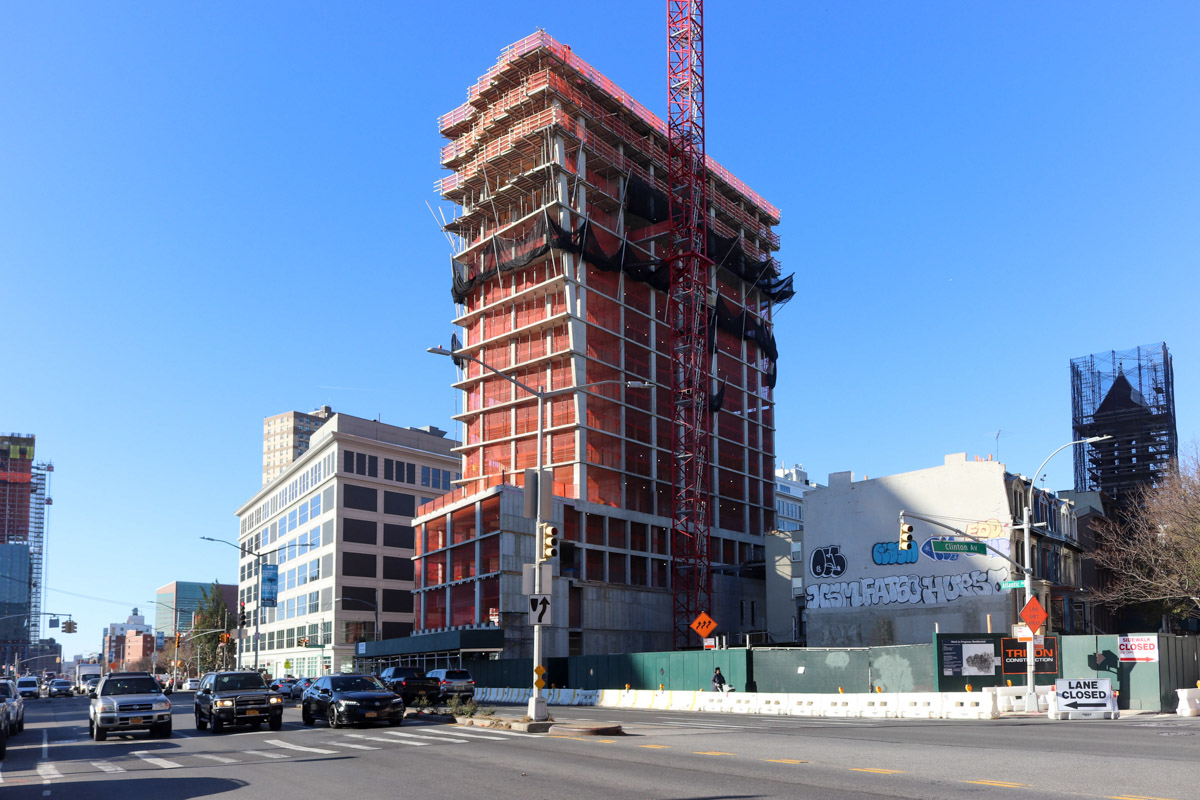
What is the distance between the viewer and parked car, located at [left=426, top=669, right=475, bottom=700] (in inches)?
1689

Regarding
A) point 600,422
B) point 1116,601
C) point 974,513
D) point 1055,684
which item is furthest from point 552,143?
point 1055,684

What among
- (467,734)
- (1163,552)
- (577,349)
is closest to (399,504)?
(577,349)

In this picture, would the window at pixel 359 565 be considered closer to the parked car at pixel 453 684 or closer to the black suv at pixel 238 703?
the parked car at pixel 453 684

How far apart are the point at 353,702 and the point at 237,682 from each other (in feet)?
14.2

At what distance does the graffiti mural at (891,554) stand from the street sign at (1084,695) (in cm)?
3251

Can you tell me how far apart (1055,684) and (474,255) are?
72903 millimetres

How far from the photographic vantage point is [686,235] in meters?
94.1

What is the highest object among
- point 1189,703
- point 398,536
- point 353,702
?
point 398,536

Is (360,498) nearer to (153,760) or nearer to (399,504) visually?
(399,504)

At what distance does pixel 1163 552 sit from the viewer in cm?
6119

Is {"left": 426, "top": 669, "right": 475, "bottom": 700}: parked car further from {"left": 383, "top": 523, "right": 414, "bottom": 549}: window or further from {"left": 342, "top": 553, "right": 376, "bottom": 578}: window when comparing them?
{"left": 383, "top": 523, "right": 414, "bottom": 549}: window

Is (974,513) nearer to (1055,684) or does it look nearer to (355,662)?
(1055,684)

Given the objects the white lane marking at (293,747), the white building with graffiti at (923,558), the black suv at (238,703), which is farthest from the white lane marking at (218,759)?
the white building with graffiti at (923,558)

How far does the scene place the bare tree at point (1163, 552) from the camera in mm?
58000
